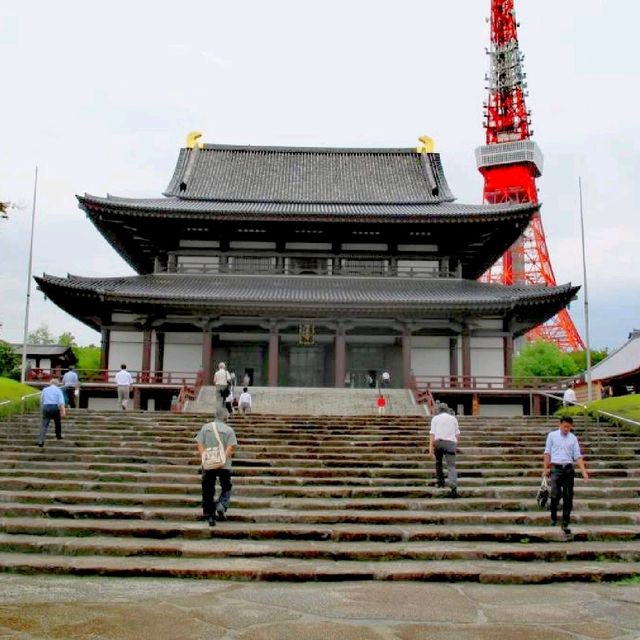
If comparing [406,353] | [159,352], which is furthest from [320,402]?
[159,352]

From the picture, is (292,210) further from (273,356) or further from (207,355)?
(207,355)

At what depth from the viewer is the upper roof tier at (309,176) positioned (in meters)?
34.1

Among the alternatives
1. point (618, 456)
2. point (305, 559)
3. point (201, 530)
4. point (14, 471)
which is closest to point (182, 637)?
point (305, 559)

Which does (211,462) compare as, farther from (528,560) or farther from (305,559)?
(528,560)

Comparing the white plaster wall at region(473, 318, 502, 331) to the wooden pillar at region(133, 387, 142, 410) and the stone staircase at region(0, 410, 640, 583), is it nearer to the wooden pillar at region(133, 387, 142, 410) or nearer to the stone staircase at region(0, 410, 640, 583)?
the stone staircase at region(0, 410, 640, 583)

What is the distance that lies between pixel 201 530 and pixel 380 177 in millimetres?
29407

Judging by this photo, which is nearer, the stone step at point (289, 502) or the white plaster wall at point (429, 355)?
the stone step at point (289, 502)

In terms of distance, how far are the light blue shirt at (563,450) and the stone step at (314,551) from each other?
4.46 feet

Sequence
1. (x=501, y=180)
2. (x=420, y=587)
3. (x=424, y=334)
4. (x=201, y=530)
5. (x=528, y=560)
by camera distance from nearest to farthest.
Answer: (x=420, y=587) → (x=528, y=560) → (x=201, y=530) → (x=424, y=334) → (x=501, y=180)

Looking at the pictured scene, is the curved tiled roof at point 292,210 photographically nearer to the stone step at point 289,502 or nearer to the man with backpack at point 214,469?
the stone step at point 289,502

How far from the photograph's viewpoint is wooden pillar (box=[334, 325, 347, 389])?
27.3 metres

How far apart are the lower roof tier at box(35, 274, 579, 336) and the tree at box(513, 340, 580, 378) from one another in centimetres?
2997

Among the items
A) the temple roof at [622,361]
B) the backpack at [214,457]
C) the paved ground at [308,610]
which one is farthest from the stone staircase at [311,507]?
the temple roof at [622,361]

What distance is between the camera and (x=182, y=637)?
5230 mm
